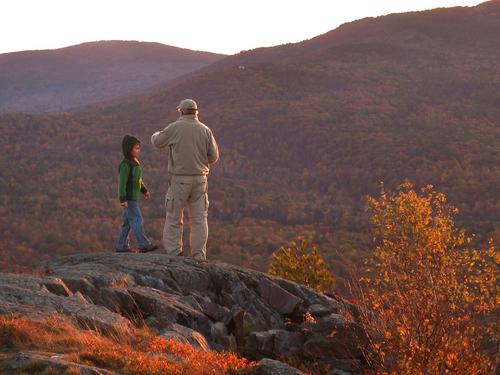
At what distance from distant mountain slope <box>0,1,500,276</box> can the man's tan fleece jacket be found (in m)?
9.24

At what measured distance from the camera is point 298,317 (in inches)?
369

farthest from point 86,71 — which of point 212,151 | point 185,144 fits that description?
point 185,144

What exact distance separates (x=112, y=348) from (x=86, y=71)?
156842 mm

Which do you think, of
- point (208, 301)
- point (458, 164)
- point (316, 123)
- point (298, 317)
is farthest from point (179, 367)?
point (316, 123)

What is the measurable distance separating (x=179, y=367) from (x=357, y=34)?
114729 mm

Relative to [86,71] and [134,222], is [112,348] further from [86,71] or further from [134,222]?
[86,71]

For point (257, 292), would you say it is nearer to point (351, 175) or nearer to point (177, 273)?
point (177, 273)

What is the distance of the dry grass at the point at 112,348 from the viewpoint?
215 inches

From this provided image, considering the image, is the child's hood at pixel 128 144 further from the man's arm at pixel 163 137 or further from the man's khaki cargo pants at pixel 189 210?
the man's khaki cargo pants at pixel 189 210

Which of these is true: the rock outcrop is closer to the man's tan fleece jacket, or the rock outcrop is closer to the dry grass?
the dry grass

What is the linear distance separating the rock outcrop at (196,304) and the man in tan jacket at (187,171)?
0.47 metres

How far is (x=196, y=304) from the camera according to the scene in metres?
8.70

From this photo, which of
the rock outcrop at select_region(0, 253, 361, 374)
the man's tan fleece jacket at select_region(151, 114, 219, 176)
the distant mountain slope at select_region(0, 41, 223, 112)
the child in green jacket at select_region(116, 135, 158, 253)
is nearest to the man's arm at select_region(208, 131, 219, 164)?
A: the man's tan fleece jacket at select_region(151, 114, 219, 176)

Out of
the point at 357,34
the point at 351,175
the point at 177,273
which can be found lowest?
the point at 351,175
